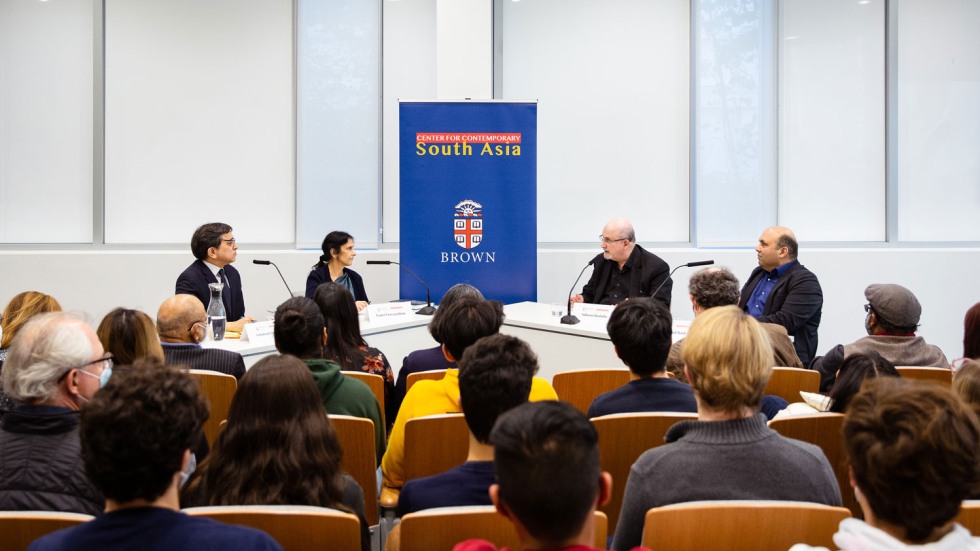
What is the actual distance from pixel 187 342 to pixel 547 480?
2382 millimetres

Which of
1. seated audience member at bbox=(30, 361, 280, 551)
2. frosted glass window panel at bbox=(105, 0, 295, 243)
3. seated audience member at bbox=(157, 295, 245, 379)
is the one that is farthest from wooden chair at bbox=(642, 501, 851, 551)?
frosted glass window panel at bbox=(105, 0, 295, 243)

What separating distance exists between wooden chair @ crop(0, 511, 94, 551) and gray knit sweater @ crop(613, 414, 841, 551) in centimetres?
108

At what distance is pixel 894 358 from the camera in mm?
3432

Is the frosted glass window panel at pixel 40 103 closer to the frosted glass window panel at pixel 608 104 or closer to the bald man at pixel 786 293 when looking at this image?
the frosted glass window panel at pixel 608 104

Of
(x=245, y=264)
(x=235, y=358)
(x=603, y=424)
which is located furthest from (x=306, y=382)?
(x=245, y=264)

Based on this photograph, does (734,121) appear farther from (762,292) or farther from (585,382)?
(585,382)

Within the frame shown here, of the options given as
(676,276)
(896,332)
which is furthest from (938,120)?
(896,332)

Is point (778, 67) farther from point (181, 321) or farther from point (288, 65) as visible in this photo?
point (181, 321)

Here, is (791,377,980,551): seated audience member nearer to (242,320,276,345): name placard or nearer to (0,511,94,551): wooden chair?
(0,511,94,551): wooden chair

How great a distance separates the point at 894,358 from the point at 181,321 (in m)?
2.96

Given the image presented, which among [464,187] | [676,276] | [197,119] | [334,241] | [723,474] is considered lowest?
[723,474]

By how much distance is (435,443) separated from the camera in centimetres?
226

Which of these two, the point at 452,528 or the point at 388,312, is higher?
the point at 388,312

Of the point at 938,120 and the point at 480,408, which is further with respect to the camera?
the point at 938,120
